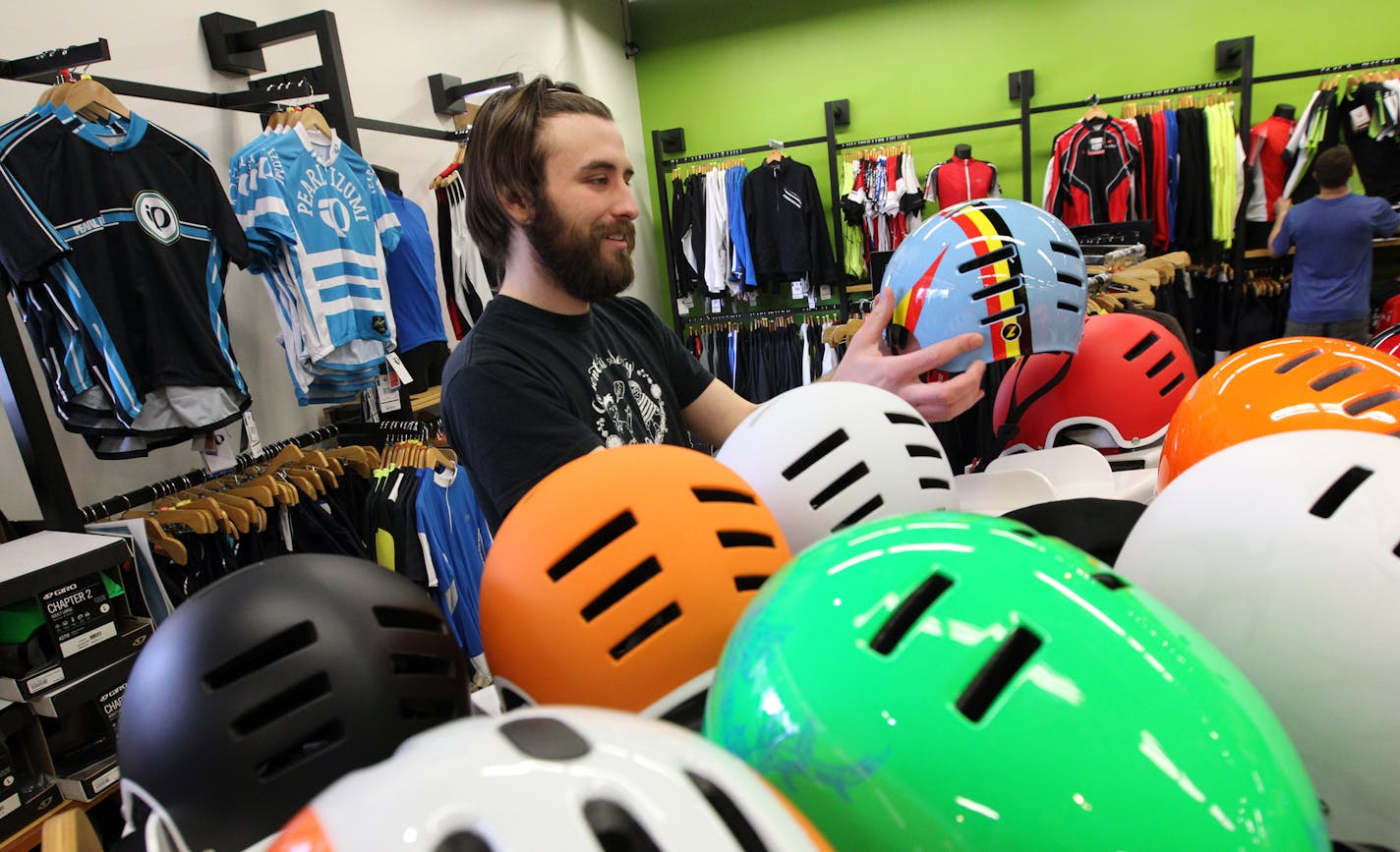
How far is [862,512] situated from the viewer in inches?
39.2

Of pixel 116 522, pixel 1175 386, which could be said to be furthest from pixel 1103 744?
pixel 116 522

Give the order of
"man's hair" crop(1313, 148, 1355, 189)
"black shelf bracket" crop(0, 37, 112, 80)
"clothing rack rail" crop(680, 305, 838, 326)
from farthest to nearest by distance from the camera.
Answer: "clothing rack rail" crop(680, 305, 838, 326) < "man's hair" crop(1313, 148, 1355, 189) < "black shelf bracket" crop(0, 37, 112, 80)

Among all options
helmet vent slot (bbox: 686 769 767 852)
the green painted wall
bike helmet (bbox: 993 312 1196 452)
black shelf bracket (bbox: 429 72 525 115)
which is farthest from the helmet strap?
the green painted wall

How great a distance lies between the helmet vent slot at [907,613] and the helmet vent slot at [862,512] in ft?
1.35

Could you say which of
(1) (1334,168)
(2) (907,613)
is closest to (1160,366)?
(2) (907,613)

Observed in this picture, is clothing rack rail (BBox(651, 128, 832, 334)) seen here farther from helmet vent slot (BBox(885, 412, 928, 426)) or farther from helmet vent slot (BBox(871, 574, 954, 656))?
helmet vent slot (BBox(871, 574, 954, 656))

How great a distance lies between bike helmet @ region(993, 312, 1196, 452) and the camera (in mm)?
1726

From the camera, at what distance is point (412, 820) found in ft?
1.33

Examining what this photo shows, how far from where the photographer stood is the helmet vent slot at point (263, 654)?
69cm

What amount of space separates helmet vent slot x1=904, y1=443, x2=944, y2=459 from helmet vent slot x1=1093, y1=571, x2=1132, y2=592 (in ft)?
1.51

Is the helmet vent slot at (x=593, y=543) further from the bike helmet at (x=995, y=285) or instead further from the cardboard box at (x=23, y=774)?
the cardboard box at (x=23, y=774)

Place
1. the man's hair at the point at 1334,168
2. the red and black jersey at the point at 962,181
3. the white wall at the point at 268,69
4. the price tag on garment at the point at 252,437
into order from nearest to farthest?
the white wall at the point at 268,69
the price tag on garment at the point at 252,437
the man's hair at the point at 1334,168
the red and black jersey at the point at 962,181

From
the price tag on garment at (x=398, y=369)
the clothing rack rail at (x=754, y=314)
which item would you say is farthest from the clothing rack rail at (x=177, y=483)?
the clothing rack rail at (x=754, y=314)

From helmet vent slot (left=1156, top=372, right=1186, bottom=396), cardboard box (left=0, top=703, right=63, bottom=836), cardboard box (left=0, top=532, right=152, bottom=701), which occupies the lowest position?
cardboard box (left=0, top=703, right=63, bottom=836)
